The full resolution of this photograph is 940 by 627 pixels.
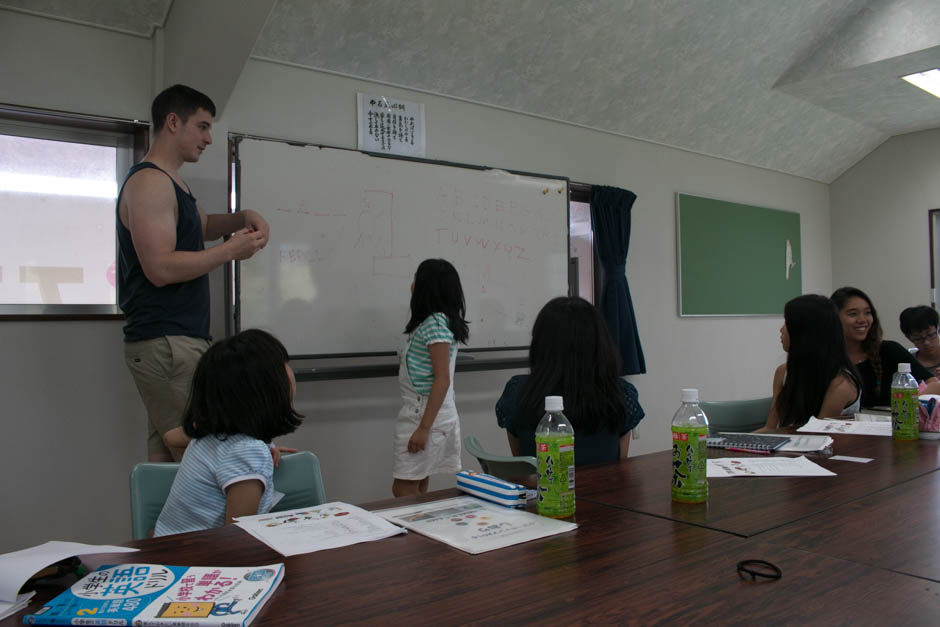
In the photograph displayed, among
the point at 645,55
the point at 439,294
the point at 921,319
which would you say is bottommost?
the point at 921,319

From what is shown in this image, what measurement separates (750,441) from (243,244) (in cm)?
163

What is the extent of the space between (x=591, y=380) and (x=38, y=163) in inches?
94.5

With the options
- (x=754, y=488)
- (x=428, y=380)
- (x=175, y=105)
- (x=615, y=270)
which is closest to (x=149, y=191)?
(x=175, y=105)

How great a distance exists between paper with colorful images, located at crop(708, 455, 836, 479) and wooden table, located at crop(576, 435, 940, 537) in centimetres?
3

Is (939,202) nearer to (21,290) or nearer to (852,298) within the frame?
(852,298)

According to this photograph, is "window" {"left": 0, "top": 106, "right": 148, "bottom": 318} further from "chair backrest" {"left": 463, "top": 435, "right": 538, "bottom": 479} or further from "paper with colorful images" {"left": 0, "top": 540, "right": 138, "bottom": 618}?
"paper with colorful images" {"left": 0, "top": 540, "right": 138, "bottom": 618}

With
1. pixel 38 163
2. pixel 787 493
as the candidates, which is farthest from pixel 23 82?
pixel 787 493

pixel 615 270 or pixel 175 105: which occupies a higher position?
pixel 175 105

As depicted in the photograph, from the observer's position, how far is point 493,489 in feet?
4.29

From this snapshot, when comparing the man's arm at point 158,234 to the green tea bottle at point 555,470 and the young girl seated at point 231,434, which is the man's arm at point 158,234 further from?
the green tea bottle at point 555,470

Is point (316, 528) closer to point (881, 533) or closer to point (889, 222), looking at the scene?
point (881, 533)

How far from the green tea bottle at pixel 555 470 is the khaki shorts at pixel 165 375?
1.23 meters

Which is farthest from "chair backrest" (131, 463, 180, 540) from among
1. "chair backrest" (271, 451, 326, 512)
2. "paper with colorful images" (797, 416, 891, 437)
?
"paper with colorful images" (797, 416, 891, 437)

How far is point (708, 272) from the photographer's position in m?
4.93
